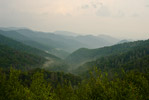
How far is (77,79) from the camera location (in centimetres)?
18988

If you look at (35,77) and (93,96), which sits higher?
(35,77)

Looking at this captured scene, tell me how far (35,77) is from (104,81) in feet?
49.5

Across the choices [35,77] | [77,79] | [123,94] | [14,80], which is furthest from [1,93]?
[77,79]

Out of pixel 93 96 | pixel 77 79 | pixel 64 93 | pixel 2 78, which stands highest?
pixel 2 78

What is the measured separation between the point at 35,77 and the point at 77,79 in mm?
164636

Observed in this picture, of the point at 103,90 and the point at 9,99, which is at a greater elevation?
the point at 103,90

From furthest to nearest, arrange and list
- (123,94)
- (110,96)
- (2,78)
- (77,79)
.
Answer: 1. (77,79)
2. (2,78)
3. (123,94)
4. (110,96)

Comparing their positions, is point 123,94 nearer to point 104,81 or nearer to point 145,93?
point 104,81

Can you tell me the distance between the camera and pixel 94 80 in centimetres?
2781

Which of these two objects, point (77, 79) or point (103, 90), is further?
point (77, 79)

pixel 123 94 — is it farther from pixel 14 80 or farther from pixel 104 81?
pixel 14 80

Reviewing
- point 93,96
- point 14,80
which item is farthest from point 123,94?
point 14,80

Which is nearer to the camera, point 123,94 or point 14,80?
point 123,94

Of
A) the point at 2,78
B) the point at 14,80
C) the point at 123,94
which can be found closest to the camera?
the point at 123,94
